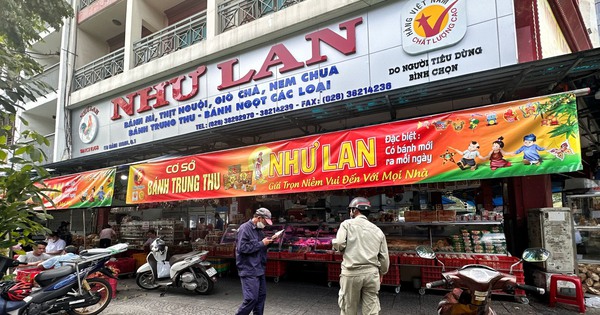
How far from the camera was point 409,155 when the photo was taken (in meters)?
5.18

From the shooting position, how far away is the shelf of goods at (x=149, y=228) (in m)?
12.2

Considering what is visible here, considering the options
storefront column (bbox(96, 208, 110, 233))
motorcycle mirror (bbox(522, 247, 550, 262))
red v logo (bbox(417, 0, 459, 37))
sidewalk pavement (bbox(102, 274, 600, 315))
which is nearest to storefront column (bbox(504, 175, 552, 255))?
sidewalk pavement (bbox(102, 274, 600, 315))

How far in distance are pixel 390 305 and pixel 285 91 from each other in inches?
198

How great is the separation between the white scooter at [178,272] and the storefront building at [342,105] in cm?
129

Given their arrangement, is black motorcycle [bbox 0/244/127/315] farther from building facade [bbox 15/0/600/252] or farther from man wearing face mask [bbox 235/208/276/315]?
man wearing face mask [bbox 235/208/276/315]

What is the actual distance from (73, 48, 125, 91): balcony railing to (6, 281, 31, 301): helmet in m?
8.54

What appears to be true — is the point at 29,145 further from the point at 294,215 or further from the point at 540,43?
the point at 294,215

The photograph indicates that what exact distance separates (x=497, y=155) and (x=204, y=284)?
607cm

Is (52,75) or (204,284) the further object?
(52,75)

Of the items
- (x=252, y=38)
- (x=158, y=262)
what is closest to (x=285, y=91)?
(x=252, y=38)

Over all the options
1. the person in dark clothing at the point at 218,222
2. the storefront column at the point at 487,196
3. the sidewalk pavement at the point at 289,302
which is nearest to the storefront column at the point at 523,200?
the sidewalk pavement at the point at 289,302

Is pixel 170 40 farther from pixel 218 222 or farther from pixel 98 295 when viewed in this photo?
pixel 98 295

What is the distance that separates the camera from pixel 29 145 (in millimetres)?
2498

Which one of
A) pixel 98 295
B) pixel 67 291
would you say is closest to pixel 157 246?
pixel 98 295
